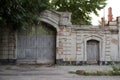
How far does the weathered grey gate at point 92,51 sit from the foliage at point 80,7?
11418 millimetres

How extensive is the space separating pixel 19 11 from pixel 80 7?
19464 mm

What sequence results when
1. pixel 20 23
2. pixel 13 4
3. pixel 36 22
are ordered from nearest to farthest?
1. pixel 13 4
2. pixel 20 23
3. pixel 36 22

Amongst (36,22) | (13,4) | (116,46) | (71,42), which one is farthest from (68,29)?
(13,4)

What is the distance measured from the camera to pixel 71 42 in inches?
1113

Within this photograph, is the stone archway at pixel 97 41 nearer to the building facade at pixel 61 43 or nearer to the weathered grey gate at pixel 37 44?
the building facade at pixel 61 43

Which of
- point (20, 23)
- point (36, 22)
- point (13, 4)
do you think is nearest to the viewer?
point (13, 4)

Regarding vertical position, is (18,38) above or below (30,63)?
above

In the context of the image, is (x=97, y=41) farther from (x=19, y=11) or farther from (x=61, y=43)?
(x=19, y=11)

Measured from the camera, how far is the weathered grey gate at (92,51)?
1142 inches

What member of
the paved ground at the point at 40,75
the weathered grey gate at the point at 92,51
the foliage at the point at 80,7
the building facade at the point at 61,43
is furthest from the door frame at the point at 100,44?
the foliage at the point at 80,7

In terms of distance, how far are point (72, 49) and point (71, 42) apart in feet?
2.13

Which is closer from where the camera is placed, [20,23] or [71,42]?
[20,23]

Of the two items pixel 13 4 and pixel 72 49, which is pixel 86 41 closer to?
pixel 72 49

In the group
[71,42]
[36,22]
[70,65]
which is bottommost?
[70,65]
